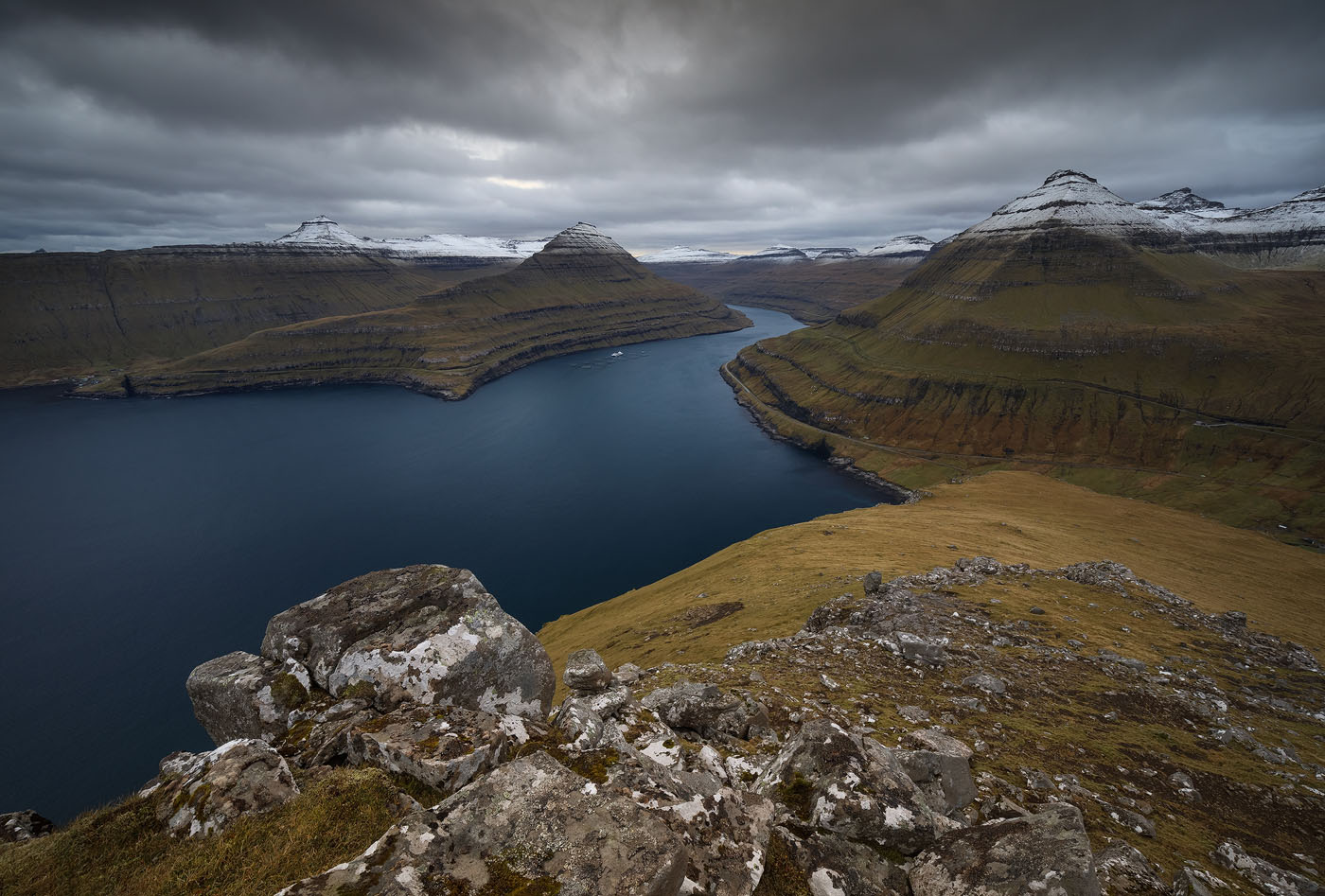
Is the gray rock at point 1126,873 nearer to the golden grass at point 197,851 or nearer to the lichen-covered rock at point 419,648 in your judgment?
the lichen-covered rock at point 419,648

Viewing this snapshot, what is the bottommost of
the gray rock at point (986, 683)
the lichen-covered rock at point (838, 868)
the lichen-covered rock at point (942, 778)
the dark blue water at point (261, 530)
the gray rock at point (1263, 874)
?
the dark blue water at point (261, 530)

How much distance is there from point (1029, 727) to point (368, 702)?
26.5m

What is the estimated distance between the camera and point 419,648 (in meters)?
18.2

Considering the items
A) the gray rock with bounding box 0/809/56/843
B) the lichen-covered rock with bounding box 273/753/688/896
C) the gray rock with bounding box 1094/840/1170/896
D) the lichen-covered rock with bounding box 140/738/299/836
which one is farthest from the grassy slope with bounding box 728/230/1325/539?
the gray rock with bounding box 0/809/56/843

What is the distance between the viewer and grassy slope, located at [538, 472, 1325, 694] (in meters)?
45.7

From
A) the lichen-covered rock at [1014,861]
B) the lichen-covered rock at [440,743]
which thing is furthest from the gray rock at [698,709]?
the lichen-covered rock at [1014,861]

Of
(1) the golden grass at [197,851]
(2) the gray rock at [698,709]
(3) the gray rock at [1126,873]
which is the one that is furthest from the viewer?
(2) the gray rock at [698,709]

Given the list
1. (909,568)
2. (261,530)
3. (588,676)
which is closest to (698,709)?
(588,676)

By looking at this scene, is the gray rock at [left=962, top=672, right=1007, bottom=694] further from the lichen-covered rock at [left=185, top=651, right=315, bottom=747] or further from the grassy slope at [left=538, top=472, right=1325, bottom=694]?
the lichen-covered rock at [left=185, top=651, right=315, bottom=747]

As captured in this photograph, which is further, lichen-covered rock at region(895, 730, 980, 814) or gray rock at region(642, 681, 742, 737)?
gray rock at region(642, 681, 742, 737)

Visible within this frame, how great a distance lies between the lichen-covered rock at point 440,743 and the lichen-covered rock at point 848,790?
689 cm

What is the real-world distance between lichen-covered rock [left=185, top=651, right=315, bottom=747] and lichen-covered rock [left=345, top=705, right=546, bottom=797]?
229 inches

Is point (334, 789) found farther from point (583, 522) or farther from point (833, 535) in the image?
point (583, 522)

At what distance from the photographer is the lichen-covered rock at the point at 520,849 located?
833 cm
